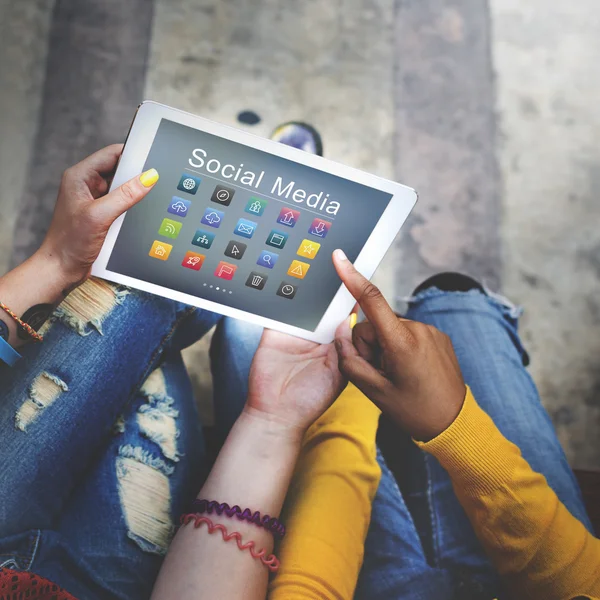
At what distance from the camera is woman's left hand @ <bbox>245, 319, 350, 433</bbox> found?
0.67 m

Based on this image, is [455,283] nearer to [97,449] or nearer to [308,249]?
[308,249]

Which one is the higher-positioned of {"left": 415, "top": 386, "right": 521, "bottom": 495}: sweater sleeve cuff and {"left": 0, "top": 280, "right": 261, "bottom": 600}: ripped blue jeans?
{"left": 415, "top": 386, "right": 521, "bottom": 495}: sweater sleeve cuff

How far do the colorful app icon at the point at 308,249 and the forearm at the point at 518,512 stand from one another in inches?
10.1

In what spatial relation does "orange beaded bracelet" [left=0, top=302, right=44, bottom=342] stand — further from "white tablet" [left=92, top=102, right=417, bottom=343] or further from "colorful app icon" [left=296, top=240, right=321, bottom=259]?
"colorful app icon" [left=296, top=240, right=321, bottom=259]

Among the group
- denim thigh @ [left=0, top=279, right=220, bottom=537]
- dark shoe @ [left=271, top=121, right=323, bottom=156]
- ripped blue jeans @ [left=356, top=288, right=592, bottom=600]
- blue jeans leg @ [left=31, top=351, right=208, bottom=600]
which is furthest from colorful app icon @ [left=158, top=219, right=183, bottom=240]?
dark shoe @ [left=271, top=121, right=323, bottom=156]

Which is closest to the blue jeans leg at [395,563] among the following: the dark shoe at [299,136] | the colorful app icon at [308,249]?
the colorful app icon at [308,249]

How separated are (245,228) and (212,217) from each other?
0.04 metres

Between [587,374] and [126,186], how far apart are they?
1.05m

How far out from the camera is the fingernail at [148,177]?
1.99 ft

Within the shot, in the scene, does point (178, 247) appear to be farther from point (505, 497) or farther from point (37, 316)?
point (505, 497)

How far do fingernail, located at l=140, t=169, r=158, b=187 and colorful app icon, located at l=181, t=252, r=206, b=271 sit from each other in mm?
107

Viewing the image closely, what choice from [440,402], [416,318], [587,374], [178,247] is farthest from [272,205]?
[587,374]

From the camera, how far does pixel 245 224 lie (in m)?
0.66

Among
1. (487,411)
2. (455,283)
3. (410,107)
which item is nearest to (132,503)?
(487,411)
